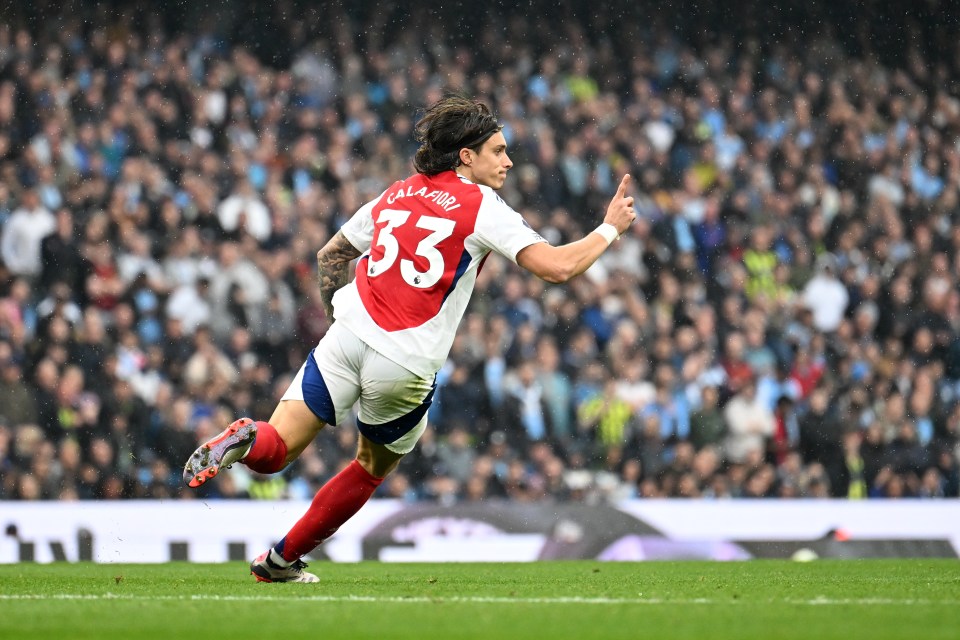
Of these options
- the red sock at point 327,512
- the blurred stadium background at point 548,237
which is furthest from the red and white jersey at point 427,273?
the blurred stadium background at point 548,237

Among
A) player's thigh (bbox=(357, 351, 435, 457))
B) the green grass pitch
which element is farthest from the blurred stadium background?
player's thigh (bbox=(357, 351, 435, 457))

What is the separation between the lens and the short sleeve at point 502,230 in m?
5.60

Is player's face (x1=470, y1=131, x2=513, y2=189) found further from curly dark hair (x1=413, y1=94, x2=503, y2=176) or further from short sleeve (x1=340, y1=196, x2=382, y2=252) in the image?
short sleeve (x1=340, y1=196, x2=382, y2=252)

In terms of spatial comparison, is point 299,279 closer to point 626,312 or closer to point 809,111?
point 626,312

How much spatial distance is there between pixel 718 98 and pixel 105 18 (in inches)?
270

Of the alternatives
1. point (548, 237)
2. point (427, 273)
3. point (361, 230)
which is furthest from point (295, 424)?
point (548, 237)

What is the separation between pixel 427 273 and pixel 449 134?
65cm

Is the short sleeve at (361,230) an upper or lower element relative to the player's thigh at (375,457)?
upper

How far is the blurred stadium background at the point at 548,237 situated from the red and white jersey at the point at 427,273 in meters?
4.44

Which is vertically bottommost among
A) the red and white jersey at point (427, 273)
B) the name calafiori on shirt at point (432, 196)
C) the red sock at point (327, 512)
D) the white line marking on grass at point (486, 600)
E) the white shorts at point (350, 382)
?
the white line marking on grass at point (486, 600)

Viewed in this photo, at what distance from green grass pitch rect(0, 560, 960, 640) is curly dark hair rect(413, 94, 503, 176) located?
5.96ft

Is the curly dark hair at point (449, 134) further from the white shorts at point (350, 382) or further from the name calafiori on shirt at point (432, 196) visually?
the white shorts at point (350, 382)

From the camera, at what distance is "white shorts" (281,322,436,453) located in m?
5.77

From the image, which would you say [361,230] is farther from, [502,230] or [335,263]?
[502,230]
